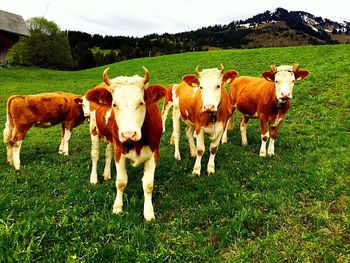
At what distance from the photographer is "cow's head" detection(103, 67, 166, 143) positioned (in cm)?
508

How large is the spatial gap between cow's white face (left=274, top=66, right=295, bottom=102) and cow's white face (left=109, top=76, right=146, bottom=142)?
15.0 feet

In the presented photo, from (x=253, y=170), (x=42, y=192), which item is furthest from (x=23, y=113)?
(x=253, y=170)

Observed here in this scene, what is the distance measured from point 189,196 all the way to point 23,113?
19.7ft

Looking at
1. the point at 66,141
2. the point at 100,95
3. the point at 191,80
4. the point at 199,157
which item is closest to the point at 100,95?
the point at 100,95

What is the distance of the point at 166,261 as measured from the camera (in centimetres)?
473

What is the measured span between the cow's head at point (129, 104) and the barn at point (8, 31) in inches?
2086

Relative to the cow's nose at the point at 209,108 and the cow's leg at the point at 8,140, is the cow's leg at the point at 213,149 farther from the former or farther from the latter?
the cow's leg at the point at 8,140

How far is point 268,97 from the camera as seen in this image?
9.79m

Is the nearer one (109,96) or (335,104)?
(109,96)

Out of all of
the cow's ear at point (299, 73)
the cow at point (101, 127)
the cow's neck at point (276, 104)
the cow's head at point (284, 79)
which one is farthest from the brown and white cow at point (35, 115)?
the cow's ear at point (299, 73)

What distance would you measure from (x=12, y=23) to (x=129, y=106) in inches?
2258

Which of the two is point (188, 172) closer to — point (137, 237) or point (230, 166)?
point (230, 166)

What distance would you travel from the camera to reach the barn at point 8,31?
51334 mm

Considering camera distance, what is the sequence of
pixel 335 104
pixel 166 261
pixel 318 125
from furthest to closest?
pixel 335 104, pixel 318 125, pixel 166 261
